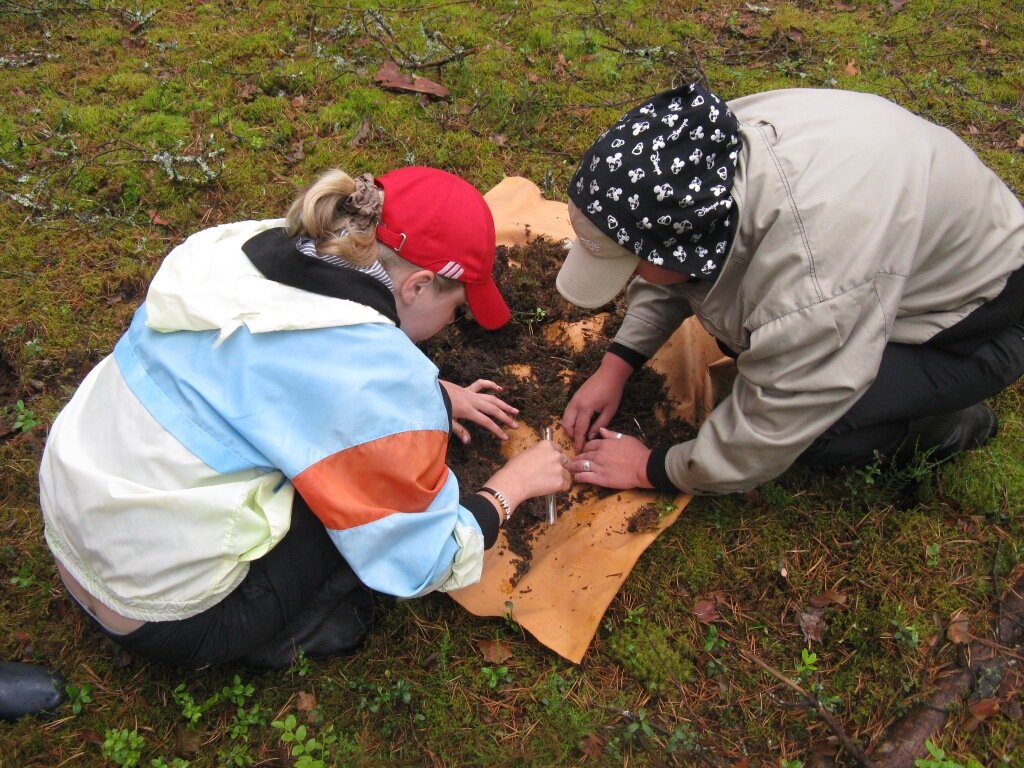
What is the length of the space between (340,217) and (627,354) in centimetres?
141

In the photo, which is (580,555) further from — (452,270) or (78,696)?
(78,696)

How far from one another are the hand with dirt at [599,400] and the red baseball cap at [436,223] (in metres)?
0.97

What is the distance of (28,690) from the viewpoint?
7.54ft

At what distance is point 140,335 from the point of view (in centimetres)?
199

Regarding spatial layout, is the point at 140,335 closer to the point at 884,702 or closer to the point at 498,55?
the point at 884,702

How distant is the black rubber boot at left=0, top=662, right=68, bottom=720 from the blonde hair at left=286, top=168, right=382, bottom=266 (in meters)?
1.70

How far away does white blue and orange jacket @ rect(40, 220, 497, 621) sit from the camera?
6.05ft

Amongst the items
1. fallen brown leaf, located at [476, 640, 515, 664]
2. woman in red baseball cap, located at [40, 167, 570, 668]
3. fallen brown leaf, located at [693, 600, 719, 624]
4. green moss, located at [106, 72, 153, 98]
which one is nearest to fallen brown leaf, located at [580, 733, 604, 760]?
fallen brown leaf, located at [476, 640, 515, 664]

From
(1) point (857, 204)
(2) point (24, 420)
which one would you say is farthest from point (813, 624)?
(2) point (24, 420)

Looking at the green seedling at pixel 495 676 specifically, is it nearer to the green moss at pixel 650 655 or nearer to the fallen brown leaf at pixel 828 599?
the green moss at pixel 650 655

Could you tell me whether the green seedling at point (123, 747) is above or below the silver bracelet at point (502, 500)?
below

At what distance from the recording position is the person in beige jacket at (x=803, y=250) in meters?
1.91

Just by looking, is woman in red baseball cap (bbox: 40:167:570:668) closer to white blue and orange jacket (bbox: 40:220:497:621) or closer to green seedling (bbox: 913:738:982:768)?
white blue and orange jacket (bbox: 40:220:497:621)

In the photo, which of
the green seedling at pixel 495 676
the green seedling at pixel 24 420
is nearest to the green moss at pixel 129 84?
the green seedling at pixel 24 420
